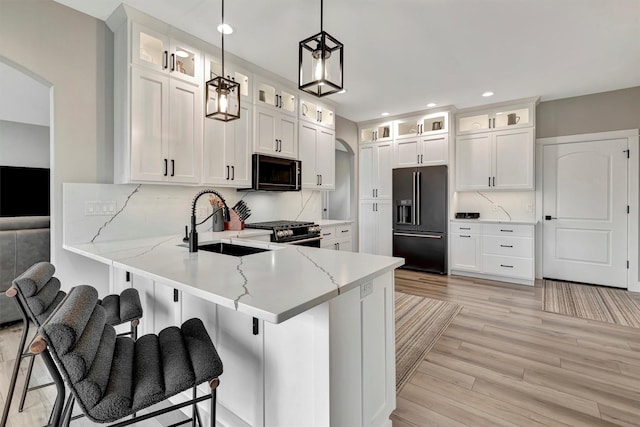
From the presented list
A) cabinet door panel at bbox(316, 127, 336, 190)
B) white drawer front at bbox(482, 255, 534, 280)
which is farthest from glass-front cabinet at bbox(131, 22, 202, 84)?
white drawer front at bbox(482, 255, 534, 280)

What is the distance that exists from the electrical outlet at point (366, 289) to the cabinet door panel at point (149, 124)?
83.9 inches

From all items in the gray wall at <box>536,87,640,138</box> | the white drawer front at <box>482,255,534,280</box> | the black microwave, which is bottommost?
the white drawer front at <box>482,255,534,280</box>

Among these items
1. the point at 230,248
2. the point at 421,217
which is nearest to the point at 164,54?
the point at 230,248

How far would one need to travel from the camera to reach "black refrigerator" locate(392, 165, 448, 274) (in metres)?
4.96

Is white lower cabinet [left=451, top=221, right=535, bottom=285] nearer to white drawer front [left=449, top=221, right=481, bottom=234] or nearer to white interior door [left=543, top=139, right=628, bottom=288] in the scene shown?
white drawer front [left=449, top=221, right=481, bottom=234]

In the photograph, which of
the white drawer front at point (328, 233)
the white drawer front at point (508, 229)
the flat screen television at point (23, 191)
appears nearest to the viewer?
the white drawer front at point (328, 233)

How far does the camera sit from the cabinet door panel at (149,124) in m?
2.51

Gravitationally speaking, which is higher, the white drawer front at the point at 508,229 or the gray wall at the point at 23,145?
the gray wall at the point at 23,145

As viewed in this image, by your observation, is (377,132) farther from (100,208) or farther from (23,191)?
(23,191)

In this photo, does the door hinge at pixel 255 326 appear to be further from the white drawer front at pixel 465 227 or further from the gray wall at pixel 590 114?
the gray wall at pixel 590 114

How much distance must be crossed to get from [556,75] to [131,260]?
4.78 meters

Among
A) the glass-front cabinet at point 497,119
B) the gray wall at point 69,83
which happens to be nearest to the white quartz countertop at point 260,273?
the gray wall at point 69,83

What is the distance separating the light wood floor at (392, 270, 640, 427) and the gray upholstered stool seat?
3.99 feet

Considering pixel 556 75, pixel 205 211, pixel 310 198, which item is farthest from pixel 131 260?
pixel 556 75
